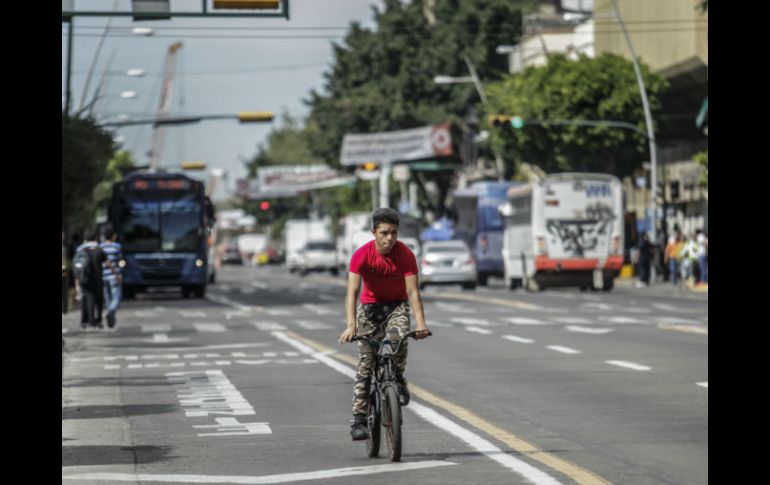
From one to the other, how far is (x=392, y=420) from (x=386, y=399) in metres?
0.18

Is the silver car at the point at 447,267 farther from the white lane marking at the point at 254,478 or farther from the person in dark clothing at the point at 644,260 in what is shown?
the white lane marking at the point at 254,478

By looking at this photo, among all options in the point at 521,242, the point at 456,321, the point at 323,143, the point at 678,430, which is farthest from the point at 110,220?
the point at 323,143

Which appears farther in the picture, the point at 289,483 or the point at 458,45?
the point at 458,45

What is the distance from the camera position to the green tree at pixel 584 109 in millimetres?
69312

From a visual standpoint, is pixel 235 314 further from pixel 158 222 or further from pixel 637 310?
pixel 158 222

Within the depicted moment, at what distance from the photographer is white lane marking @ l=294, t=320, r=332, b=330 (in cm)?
3335

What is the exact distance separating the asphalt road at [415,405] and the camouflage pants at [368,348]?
1.42 feet

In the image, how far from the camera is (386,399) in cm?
1221

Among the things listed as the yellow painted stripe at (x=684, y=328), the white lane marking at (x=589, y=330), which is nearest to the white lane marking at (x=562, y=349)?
the white lane marking at (x=589, y=330)

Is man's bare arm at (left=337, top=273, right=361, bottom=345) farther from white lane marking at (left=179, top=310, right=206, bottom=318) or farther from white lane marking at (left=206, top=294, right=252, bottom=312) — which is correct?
white lane marking at (left=206, top=294, right=252, bottom=312)

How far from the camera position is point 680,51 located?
7000 cm

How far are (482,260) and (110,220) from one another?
20354mm

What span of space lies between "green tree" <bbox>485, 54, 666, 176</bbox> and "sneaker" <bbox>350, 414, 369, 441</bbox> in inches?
2230

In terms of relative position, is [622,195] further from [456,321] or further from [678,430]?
[678,430]
